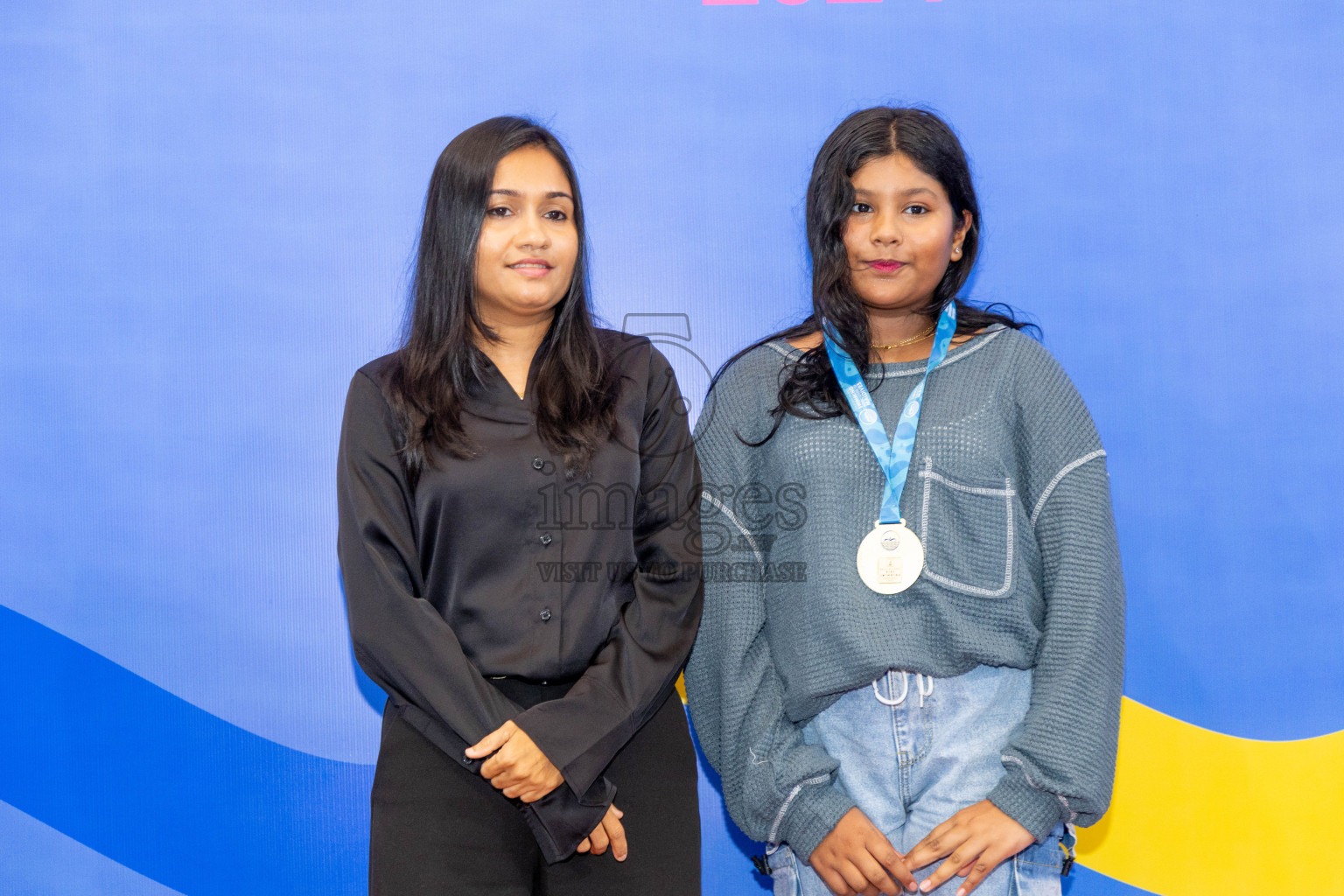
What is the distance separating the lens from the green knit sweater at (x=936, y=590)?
Result: 71.4 inches

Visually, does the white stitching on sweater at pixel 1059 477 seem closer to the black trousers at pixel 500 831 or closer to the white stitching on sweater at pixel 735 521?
the white stitching on sweater at pixel 735 521

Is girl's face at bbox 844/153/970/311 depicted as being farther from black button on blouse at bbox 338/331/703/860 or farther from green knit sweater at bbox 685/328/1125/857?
black button on blouse at bbox 338/331/703/860

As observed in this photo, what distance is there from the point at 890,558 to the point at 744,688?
0.35 meters

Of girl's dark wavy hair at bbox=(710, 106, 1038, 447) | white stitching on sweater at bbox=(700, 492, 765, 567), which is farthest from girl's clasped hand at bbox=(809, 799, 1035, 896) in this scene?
girl's dark wavy hair at bbox=(710, 106, 1038, 447)

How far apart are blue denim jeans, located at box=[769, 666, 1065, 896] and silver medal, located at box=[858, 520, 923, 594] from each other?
6.0 inches

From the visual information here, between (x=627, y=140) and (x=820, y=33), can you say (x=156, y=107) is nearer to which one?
(x=627, y=140)

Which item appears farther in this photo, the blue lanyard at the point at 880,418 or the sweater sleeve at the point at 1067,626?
the blue lanyard at the point at 880,418

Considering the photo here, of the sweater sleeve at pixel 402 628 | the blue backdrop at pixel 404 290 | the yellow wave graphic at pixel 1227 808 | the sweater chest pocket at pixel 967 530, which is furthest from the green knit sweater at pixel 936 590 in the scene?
the yellow wave graphic at pixel 1227 808

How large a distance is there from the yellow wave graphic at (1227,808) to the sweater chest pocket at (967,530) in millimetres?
955

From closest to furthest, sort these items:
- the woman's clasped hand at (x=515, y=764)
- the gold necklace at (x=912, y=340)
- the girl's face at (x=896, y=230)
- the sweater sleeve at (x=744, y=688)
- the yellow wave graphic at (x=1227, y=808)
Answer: the woman's clasped hand at (x=515, y=764) → the sweater sleeve at (x=744, y=688) → the girl's face at (x=896, y=230) → the gold necklace at (x=912, y=340) → the yellow wave graphic at (x=1227, y=808)

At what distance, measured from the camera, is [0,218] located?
2.63 metres

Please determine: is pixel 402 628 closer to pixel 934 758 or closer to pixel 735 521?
pixel 735 521

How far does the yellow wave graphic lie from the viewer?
100 inches

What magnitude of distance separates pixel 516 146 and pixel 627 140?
68cm
